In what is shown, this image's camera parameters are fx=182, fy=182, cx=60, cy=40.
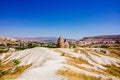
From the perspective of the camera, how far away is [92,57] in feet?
400

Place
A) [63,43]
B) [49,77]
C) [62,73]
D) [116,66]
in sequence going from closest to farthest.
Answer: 1. [49,77]
2. [62,73]
3. [116,66]
4. [63,43]

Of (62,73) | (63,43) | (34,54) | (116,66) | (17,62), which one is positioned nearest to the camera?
(62,73)

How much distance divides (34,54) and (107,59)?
51.1 meters

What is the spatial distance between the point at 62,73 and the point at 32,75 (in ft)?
29.2

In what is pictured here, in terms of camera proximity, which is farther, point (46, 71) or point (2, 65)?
point (2, 65)

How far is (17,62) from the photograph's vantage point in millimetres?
102438

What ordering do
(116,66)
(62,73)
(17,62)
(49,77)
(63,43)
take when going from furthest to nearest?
(63,43)
(116,66)
(17,62)
(62,73)
(49,77)

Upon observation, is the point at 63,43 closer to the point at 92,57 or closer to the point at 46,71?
the point at 92,57

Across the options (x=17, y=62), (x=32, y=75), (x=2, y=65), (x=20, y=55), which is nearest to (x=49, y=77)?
(x=32, y=75)

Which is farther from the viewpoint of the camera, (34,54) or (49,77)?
(34,54)

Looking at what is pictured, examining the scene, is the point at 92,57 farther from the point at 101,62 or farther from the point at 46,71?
the point at 46,71

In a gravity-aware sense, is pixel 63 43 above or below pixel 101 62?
above

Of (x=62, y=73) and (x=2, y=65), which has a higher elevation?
(x=62, y=73)

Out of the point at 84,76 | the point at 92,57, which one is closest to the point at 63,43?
the point at 92,57
